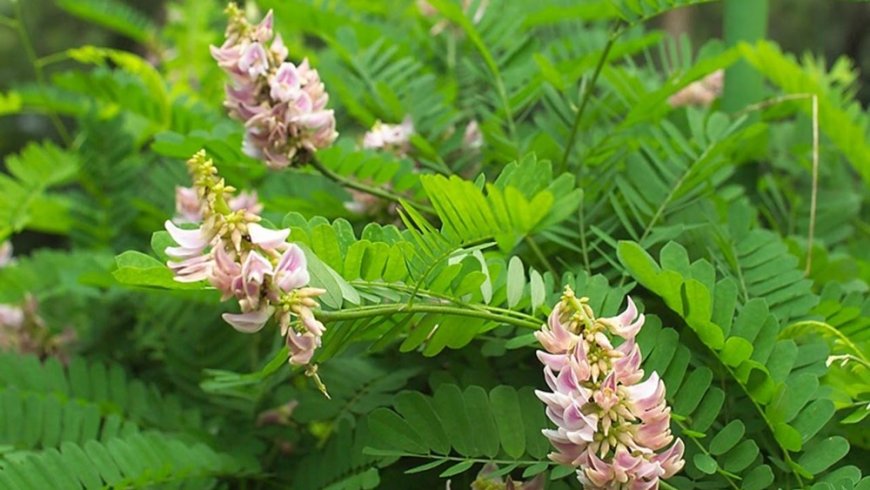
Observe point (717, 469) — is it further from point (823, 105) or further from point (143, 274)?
point (823, 105)

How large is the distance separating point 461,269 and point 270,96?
165 mm

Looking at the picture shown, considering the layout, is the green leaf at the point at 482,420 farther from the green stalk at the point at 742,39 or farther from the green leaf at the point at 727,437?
the green stalk at the point at 742,39

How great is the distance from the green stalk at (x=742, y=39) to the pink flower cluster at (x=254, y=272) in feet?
1.71

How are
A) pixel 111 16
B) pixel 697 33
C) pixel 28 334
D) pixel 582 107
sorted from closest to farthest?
1. pixel 582 107
2. pixel 28 334
3. pixel 111 16
4. pixel 697 33

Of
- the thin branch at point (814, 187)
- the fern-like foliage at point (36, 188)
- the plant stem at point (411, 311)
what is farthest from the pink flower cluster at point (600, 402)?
the fern-like foliage at point (36, 188)

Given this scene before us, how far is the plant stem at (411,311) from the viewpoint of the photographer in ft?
1.32

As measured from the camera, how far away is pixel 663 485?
433 mm

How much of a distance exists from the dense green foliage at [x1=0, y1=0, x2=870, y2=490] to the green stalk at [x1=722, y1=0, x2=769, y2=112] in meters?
0.01

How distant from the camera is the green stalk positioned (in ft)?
2.64

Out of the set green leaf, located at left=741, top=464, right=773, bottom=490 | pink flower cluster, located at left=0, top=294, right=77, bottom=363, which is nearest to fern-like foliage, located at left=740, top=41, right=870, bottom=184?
green leaf, located at left=741, top=464, right=773, bottom=490

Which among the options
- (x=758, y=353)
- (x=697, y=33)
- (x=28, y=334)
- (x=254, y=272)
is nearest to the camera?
(x=254, y=272)

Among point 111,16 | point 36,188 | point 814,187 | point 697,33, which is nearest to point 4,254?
point 36,188

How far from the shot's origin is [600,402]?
0.39 meters

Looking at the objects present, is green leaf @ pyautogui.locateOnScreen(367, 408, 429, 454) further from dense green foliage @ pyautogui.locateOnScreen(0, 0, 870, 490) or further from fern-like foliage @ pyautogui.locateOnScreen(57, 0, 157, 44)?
fern-like foliage @ pyautogui.locateOnScreen(57, 0, 157, 44)
